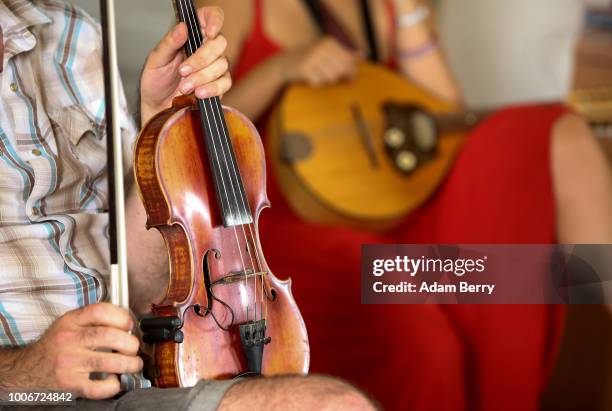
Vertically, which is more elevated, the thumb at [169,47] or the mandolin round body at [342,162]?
the thumb at [169,47]

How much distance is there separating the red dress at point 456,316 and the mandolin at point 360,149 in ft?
0.24

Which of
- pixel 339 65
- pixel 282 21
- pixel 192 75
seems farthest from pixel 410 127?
pixel 192 75

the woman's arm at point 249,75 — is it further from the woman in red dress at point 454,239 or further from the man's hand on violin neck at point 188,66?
the man's hand on violin neck at point 188,66

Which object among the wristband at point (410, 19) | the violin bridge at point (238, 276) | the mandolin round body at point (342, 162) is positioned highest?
the wristband at point (410, 19)

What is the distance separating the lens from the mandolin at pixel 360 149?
5.04 ft

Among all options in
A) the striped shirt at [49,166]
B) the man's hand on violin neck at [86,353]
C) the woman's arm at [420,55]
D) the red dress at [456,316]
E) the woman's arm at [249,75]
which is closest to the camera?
the man's hand on violin neck at [86,353]

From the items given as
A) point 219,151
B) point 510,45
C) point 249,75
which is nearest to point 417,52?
point 249,75

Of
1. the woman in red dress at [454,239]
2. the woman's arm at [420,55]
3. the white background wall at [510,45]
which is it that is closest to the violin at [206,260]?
the woman in red dress at [454,239]

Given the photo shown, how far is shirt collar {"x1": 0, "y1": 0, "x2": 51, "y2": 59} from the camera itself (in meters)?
1.03

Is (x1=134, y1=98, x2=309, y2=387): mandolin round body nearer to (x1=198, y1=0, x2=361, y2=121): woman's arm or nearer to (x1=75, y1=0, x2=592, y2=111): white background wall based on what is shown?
(x1=198, y1=0, x2=361, y2=121): woman's arm

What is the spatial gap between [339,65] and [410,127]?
175 mm

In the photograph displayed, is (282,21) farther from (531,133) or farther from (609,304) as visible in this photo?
(609,304)

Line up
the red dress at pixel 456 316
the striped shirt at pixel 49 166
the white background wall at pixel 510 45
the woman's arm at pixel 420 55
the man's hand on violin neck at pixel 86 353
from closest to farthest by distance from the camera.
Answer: the man's hand on violin neck at pixel 86 353 < the striped shirt at pixel 49 166 < the red dress at pixel 456 316 < the woman's arm at pixel 420 55 < the white background wall at pixel 510 45

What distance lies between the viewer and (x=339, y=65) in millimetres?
1611
